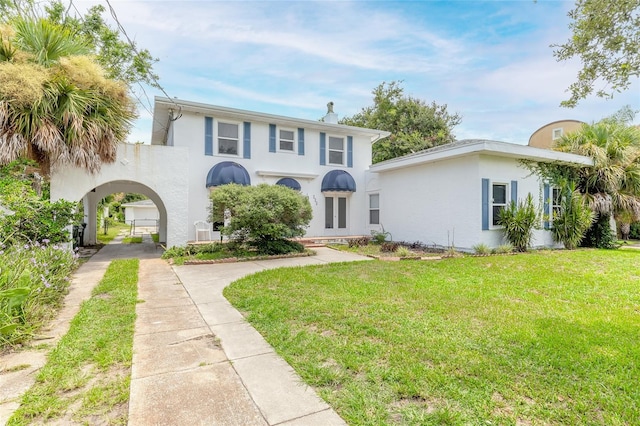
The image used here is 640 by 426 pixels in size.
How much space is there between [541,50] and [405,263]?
622 centimetres

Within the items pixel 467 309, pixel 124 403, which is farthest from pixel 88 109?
pixel 467 309

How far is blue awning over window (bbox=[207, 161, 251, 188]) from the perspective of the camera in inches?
535

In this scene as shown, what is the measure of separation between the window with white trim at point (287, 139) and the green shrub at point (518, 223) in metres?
9.78

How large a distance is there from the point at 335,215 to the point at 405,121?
13.4 metres

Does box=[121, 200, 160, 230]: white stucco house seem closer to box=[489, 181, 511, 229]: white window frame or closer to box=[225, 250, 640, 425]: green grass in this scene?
box=[489, 181, 511, 229]: white window frame

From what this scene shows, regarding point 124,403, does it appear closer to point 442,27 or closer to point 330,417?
point 330,417

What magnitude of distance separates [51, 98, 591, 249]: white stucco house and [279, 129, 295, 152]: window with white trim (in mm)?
50

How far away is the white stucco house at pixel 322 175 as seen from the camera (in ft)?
38.7

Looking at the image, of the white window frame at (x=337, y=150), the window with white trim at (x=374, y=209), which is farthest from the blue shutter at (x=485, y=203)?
the white window frame at (x=337, y=150)

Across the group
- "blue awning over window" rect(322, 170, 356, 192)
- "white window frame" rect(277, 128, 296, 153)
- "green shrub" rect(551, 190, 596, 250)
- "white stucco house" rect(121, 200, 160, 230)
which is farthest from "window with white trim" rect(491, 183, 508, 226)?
"white stucco house" rect(121, 200, 160, 230)

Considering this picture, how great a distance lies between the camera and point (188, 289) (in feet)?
23.2

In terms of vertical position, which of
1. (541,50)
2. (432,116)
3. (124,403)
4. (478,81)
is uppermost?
(432,116)

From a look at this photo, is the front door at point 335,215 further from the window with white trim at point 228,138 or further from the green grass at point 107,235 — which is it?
the green grass at point 107,235

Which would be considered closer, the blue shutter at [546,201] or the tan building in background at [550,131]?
the blue shutter at [546,201]
